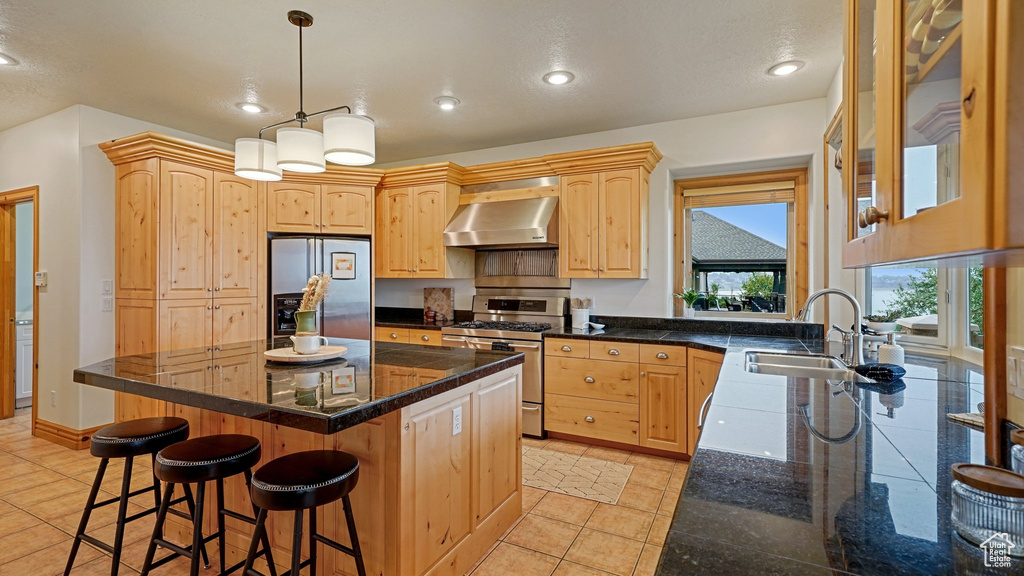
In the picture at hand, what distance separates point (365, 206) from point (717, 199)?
3166 mm

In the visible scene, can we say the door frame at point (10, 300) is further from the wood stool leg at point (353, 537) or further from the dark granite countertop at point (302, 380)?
the wood stool leg at point (353, 537)

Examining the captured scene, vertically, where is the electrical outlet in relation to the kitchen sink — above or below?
below

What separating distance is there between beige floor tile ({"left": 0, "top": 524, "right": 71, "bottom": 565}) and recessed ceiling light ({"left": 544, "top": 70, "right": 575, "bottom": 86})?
3.67m

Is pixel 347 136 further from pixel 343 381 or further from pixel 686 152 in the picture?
pixel 686 152

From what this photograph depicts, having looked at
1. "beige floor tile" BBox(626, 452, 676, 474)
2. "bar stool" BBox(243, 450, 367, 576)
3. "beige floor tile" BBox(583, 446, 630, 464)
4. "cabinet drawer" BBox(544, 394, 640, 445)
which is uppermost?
"bar stool" BBox(243, 450, 367, 576)

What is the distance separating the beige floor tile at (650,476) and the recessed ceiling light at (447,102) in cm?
292

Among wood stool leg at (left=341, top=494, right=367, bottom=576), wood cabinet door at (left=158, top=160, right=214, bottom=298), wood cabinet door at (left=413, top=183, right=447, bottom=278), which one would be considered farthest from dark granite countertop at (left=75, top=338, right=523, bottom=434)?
wood cabinet door at (left=413, top=183, right=447, bottom=278)

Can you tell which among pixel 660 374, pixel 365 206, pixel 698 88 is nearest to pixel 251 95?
pixel 365 206

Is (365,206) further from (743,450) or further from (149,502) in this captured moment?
(743,450)

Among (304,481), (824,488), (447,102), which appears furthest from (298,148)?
(824,488)

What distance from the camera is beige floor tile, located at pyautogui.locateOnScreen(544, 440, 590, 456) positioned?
363 centimetres

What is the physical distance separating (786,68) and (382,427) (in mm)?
3170

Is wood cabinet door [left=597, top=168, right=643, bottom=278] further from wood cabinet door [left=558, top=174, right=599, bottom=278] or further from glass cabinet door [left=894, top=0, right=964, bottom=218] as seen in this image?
glass cabinet door [left=894, top=0, right=964, bottom=218]

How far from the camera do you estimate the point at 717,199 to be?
4105mm
